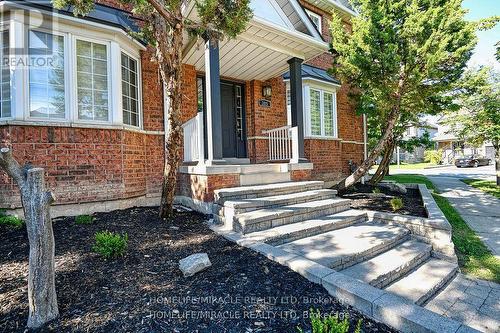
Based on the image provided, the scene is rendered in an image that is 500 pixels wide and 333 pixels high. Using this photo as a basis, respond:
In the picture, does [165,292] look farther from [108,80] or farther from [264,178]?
[108,80]

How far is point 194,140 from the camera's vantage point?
19.0 feet

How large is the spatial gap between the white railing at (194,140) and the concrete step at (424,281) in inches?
149

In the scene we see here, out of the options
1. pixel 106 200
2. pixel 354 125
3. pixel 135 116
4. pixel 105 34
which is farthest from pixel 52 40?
pixel 354 125

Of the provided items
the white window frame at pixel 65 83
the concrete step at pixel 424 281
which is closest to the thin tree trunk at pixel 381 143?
the concrete step at pixel 424 281

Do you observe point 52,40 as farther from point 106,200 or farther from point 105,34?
point 106,200

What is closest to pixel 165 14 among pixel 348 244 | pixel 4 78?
pixel 4 78

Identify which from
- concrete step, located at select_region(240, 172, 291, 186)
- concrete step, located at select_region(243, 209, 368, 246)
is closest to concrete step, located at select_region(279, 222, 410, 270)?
concrete step, located at select_region(243, 209, 368, 246)

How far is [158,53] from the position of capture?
13.5 ft

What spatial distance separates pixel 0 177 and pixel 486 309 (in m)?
7.06

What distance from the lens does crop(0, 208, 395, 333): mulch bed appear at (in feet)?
6.44

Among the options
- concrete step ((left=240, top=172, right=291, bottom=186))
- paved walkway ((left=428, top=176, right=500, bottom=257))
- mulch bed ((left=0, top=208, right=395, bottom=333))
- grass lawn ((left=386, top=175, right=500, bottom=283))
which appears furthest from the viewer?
concrete step ((left=240, top=172, right=291, bottom=186))

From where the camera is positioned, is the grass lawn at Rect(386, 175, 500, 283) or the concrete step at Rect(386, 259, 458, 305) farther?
the grass lawn at Rect(386, 175, 500, 283)

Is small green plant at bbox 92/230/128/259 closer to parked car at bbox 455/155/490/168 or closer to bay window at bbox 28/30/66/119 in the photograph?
bay window at bbox 28/30/66/119

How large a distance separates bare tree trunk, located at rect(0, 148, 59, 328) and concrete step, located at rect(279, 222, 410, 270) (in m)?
2.43
